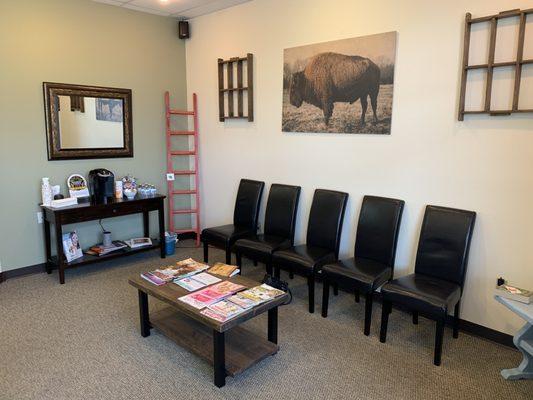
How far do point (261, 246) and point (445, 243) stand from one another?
1.52m

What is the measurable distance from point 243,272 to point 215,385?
72.8 inches

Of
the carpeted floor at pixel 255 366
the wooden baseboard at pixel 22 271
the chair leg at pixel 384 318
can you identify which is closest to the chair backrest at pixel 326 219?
the carpeted floor at pixel 255 366

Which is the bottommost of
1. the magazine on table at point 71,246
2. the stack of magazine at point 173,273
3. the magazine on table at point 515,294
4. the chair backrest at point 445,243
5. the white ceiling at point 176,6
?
the magazine on table at point 71,246

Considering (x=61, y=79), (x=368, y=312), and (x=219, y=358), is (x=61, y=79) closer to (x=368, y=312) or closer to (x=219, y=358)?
(x=219, y=358)

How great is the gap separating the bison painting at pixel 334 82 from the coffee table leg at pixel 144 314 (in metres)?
2.16

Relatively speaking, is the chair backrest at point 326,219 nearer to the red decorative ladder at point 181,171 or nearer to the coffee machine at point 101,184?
the red decorative ladder at point 181,171

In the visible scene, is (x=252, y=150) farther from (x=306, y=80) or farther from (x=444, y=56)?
(x=444, y=56)

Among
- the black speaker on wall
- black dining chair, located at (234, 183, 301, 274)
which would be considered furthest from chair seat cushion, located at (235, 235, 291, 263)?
the black speaker on wall

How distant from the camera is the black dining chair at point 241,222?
3.97 meters

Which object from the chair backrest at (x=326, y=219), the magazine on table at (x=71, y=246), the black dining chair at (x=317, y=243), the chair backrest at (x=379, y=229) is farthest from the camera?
the magazine on table at (x=71, y=246)

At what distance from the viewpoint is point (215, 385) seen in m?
2.38

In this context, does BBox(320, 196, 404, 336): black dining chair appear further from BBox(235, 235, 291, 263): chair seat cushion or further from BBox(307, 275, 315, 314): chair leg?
BBox(235, 235, 291, 263): chair seat cushion

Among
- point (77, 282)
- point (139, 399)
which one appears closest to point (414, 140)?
point (139, 399)

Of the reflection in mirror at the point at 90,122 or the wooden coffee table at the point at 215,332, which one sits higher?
the reflection in mirror at the point at 90,122
